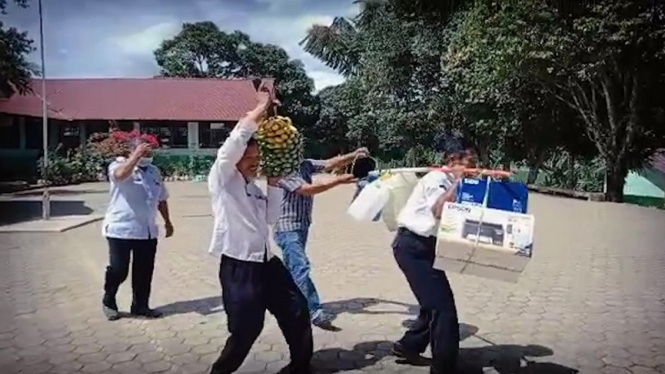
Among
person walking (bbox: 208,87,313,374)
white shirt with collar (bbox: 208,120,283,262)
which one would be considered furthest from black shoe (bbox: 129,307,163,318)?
white shirt with collar (bbox: 208,120,283,262)

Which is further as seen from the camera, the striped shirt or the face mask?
the striped shirt

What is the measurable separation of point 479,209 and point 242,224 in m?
0.56

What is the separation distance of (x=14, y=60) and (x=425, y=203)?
104 centimetres

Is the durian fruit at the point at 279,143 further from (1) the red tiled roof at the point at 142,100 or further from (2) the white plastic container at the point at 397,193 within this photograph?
(2) the white plastic container at the point at 397,193

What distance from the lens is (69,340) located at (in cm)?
199

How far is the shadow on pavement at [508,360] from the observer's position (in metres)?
1.94

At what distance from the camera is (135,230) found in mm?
2320

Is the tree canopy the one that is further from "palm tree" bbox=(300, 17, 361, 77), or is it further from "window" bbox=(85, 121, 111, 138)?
"window" bbox=(85, 121, 111, 138)

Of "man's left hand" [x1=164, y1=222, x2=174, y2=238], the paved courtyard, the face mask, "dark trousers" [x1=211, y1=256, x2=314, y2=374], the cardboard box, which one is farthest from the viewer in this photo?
"man's left hand" [x1=164, y1=222, x2=174, y2=238]

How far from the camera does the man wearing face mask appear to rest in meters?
2.22

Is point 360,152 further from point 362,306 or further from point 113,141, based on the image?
point 362,306

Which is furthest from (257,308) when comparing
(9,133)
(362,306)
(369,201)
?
(362,306)

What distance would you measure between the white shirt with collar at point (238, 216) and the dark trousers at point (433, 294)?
39cm

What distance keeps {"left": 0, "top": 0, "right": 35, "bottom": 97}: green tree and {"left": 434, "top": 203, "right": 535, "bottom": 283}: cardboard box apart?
3.32 feet
